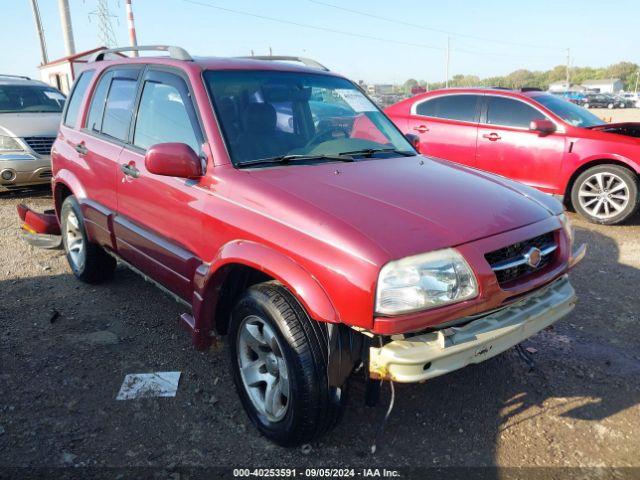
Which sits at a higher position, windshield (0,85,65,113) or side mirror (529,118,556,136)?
windshield (0,85,65,113)

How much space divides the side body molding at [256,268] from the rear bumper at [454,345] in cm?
28

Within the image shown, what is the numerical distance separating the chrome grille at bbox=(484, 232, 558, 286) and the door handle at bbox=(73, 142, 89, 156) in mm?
3194

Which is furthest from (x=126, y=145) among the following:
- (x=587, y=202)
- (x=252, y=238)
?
(x=587, y=202)

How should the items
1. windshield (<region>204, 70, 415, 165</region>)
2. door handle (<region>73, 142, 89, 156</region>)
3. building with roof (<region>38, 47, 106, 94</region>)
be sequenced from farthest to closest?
building with roof (<region>38, 47, 106, 94</region>), door handle (<region>73, 142, 89, 156</region>), windshield (<region>204, 70, 415, 165</region>)

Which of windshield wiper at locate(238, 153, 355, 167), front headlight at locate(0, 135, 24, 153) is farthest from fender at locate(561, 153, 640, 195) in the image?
front headlight at locate(0, 135, 24, 153)

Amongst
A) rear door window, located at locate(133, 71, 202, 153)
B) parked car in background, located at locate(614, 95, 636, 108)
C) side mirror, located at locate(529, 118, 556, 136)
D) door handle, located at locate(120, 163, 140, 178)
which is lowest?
parked car in background, located at locate(614, 95, 636, 108)

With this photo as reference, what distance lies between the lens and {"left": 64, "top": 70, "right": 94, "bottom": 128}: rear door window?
4203 millimetres

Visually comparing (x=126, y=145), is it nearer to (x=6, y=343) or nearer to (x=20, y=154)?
(x=6, y=343)

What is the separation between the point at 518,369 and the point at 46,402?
114 inches

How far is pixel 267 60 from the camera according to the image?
360cm

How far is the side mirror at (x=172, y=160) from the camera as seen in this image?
256 cm

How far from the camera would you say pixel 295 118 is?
10.3 ft

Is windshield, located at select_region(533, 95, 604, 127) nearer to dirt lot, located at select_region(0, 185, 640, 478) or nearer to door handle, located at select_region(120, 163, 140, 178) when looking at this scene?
dirt lot, located at select_region(0, 185, 640, 478)

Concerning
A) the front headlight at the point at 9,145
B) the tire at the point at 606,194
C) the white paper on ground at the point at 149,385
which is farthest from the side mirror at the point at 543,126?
the front headlight at the point at 9,145
